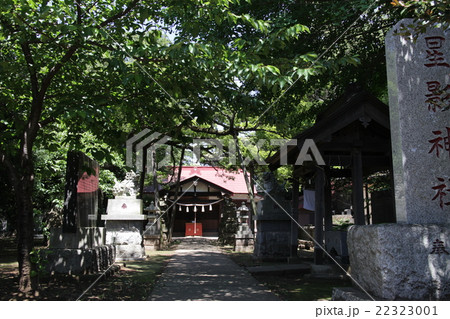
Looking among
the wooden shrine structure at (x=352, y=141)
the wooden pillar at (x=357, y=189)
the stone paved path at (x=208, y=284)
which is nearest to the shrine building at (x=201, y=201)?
the stone paved path at (x=208, y=284)

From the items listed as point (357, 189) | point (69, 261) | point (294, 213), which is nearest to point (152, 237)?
point (294, 213)

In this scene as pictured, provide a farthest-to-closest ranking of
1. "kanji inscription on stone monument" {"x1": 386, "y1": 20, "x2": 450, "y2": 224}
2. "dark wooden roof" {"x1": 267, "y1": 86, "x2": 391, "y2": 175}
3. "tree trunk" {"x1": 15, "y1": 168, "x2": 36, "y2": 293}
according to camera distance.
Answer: "dark wooden roof" {"x1": 267, "y1": 86, "x2": 391, "y2": 175}
"tree trunk" {"x1": 15, "y1": 168, "x2": 36, "y2": 293}
"kanji inscription on stone monument" {"x1": 386, "y1": 20, "x2": 450, "y2": 224}

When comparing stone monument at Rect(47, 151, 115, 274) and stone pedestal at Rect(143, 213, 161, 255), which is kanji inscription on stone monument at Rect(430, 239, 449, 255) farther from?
stone pedestal at Rect(143, 213, 161, 255)

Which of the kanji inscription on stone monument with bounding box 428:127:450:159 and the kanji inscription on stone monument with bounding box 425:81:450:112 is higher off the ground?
the kanji inscription on stone monument with bounding box 425:81:450:112

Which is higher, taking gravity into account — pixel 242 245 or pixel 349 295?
pixel 349 295

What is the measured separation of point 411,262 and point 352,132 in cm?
510

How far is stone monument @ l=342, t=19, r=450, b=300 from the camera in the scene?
12.9 feet

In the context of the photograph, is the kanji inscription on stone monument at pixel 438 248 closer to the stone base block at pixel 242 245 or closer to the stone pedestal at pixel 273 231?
the stone pedestal at pixel 273 231

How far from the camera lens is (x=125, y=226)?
12.5 metres

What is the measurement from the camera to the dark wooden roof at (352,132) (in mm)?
7785

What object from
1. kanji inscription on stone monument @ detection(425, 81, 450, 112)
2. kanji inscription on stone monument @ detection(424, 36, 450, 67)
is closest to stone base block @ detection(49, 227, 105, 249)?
kanji inscription on stone monument @ detection(425, 81, 450, 112)

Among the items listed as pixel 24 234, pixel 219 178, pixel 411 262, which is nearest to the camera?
pixel 411 262

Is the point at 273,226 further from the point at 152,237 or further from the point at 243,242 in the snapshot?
the point at 152,237

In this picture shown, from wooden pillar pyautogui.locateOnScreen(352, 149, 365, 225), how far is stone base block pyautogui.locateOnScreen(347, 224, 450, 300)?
393 centimetres
